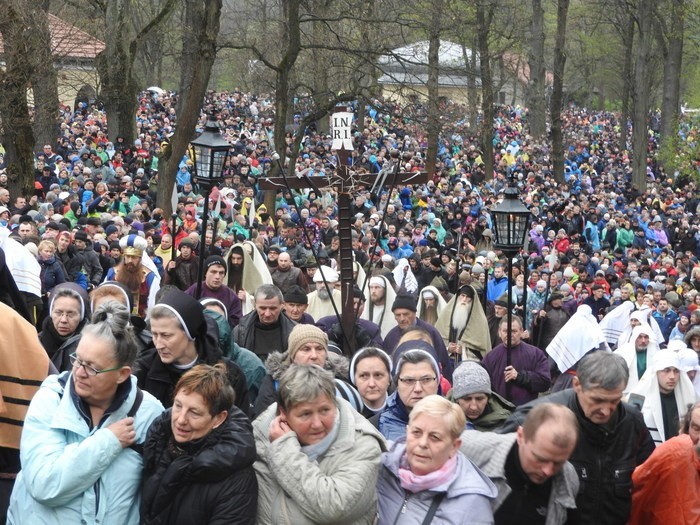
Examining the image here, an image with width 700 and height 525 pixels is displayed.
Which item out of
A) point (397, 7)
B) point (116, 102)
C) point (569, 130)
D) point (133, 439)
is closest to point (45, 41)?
point (397, 7)

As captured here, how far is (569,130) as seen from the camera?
5834 centimetres

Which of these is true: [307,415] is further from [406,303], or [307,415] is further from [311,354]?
[406,303]

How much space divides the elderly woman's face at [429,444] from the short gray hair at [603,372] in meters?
0.85

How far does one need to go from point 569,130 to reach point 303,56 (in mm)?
26142

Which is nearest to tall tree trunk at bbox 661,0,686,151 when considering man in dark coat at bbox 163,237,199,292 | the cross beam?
man in dark coat at bbox 163,237,199,292

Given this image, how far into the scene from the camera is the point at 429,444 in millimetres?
4398

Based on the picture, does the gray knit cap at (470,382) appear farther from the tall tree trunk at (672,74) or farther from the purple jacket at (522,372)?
the tall tree trunk at (672,74)

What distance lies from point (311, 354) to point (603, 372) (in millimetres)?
1763

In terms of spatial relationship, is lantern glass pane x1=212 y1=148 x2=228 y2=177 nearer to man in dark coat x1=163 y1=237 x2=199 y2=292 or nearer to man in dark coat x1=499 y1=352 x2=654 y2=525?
man in dark coat x1=163 y1=237 x2=199 y2=292

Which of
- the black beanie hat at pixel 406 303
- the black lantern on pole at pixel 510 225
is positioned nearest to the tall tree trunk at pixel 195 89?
the black beanie hat at pixel 406 303

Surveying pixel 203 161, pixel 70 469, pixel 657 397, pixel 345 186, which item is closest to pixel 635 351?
pixel 657 397

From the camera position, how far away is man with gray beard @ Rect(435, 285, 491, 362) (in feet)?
37.9

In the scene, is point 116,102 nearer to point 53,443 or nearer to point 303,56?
point 303,56

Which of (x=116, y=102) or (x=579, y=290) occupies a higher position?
(x=116, y=102)
